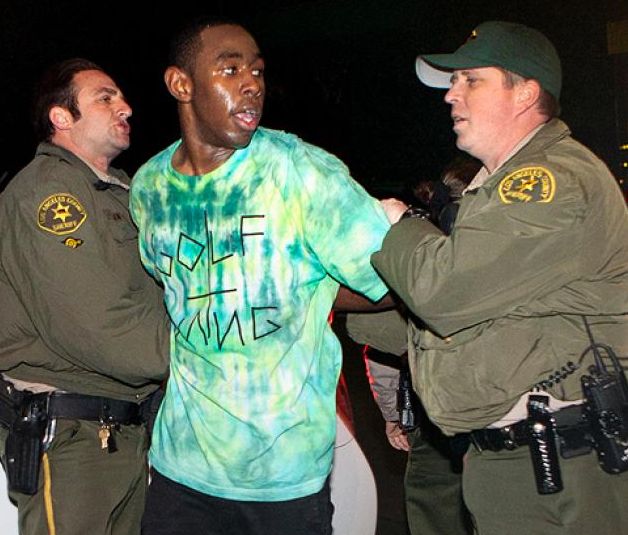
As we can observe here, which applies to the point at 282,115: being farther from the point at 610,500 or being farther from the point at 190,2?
the point at 610,500

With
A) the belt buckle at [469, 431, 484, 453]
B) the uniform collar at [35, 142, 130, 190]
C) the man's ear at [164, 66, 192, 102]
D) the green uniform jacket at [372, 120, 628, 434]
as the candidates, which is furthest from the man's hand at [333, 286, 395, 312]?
the uniform collar at [35, 142, 130, 190]

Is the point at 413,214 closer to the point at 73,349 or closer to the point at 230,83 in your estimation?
the point at 230,83

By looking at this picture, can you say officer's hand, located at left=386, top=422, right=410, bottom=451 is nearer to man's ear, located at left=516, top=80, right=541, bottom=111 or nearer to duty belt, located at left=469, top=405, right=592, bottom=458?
duty belt, located at left=469, top=405, right=592, bottom=458

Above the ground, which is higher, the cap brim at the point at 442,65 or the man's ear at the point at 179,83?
the cap brim at the point at 442,65

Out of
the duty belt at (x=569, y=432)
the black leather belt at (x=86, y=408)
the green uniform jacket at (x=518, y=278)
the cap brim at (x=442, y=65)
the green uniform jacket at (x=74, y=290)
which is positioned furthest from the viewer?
the black leather belt at (x=86, y=408)

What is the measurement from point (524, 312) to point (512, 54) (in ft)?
2.65

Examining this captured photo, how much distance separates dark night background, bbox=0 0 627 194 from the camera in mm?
11555

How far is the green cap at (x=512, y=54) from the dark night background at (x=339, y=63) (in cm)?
950

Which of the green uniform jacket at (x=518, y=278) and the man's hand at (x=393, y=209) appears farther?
the man's hand at (x=393, y=209)

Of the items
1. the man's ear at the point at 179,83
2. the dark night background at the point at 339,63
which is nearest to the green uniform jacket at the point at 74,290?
the man's ear at the point at 179,83

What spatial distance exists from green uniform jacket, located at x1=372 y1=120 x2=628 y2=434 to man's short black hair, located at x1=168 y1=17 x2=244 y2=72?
78cm

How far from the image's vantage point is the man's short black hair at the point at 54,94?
11.3ft

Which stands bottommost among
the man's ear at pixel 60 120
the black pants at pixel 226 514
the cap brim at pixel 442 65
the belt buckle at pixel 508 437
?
the black pants at pixel 226 514

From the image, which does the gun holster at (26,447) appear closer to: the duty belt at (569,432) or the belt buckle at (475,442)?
the belt buckle at (475,442)
